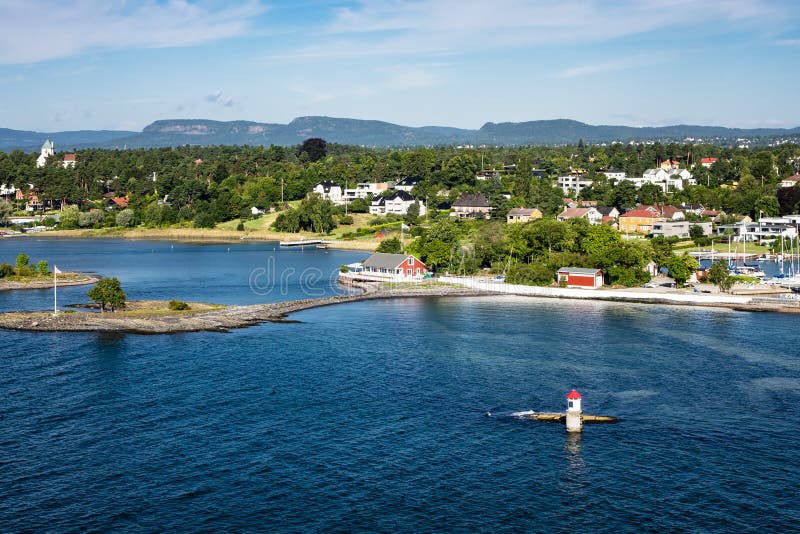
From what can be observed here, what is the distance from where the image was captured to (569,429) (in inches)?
794

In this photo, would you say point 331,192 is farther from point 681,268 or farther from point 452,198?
point 681,268

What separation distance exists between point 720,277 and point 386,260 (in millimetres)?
19037

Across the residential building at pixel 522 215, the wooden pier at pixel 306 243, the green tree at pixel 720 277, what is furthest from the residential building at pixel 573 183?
the green tree at pixel 720 277

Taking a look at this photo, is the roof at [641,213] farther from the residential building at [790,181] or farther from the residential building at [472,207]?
the residential building at [790,181]

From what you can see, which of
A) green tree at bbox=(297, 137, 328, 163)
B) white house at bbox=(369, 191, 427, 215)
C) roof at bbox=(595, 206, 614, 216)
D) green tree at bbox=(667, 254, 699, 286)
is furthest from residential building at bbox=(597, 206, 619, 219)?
green tree at bbox=(297, 137, 328, 163)

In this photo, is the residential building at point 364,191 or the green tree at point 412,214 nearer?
the green tree at point 412,214

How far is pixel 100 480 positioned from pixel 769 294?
3457cm

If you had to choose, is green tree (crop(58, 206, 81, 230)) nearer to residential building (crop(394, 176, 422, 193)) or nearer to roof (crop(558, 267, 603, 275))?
residential building (crop(394, 176, 422, 193))

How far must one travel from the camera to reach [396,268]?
151 feet

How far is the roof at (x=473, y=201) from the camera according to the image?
242ft

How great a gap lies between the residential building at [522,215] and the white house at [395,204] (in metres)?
12.1

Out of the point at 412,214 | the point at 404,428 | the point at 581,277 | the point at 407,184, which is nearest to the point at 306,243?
the point at 412,214

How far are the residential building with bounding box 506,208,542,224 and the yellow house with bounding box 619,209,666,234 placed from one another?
7292mm

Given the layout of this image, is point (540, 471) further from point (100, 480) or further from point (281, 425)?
Result: point (100, 480)
